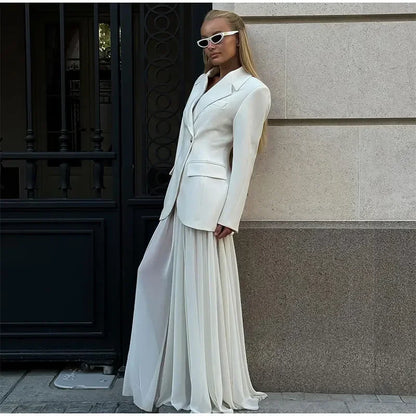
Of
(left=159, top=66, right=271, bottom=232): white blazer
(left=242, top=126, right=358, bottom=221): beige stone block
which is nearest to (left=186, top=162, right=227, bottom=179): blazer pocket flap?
(left=159, top=66, right=271, bottom=232): white blazer

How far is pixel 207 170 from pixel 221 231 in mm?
381

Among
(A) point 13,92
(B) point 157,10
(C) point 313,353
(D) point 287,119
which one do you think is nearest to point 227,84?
(D) point 287,119

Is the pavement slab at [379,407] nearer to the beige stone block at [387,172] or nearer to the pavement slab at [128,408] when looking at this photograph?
the beige stone block at [387,172]

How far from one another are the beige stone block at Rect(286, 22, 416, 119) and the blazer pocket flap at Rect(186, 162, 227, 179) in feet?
2.46

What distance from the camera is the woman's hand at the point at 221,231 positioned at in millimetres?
3770

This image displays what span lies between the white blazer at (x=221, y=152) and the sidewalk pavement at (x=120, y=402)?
1283 mm

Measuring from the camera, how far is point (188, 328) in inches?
149

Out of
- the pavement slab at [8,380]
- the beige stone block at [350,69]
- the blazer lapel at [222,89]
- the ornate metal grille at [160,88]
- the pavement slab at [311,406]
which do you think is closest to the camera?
the blazer lapel at [222,89]

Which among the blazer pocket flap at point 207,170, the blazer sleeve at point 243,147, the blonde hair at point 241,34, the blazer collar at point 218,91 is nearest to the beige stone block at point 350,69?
the blonde hair at point 241,34

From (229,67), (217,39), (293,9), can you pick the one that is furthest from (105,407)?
(293,9)

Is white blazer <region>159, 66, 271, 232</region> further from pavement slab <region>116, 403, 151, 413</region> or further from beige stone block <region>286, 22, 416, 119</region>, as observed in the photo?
pavement slab <region>116, 403, 151, 413</region>

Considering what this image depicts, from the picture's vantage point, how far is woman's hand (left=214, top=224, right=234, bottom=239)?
3770mm

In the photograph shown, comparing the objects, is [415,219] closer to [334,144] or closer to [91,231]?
[334,144]

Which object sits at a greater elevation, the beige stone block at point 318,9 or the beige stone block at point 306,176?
the beige stone block at point 318,9
